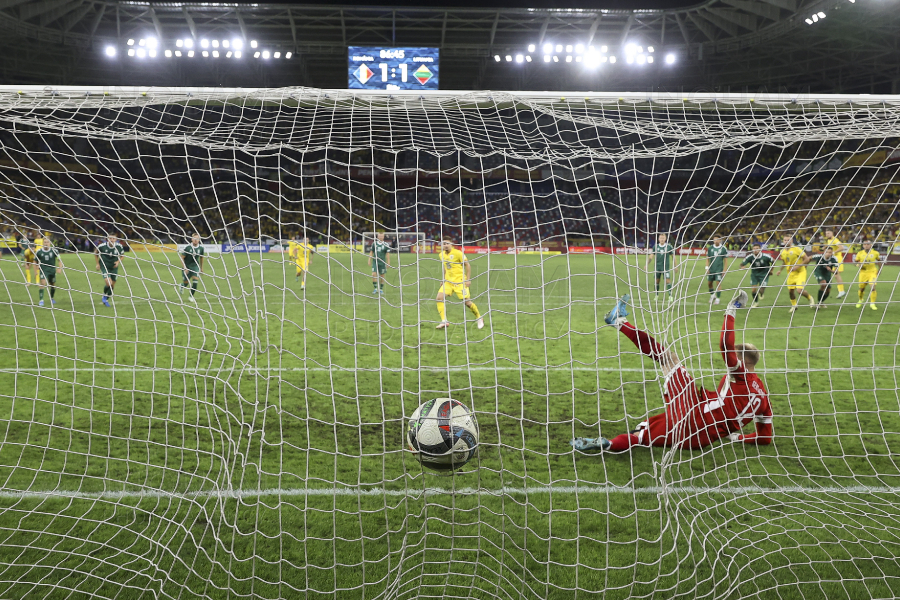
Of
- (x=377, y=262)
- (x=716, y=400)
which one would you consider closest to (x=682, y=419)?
(x=716, y=400)

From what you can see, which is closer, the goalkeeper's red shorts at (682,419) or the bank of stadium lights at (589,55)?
the goalkeeper's red shorts at (682,419)

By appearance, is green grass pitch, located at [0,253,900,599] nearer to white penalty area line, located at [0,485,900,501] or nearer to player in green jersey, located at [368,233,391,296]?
white penalty area line, located at [0,485,900,501]

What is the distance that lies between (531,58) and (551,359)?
23.7m

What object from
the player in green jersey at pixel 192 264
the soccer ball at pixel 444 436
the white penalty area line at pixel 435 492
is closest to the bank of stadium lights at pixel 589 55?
the player in green jersey at pixel 192 264

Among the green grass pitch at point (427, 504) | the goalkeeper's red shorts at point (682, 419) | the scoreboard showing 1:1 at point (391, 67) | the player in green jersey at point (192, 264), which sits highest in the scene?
the scoreboard showing 1:1 at point (391, 67)

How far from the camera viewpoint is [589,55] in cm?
2756

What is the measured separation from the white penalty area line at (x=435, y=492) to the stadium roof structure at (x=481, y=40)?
22101 millimetres

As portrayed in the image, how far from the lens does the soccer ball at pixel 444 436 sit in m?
3.64

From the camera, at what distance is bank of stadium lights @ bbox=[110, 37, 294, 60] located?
26.9 m

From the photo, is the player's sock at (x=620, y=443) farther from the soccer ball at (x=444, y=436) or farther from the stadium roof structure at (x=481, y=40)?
the stadium roof structure at (x=481, y=40)

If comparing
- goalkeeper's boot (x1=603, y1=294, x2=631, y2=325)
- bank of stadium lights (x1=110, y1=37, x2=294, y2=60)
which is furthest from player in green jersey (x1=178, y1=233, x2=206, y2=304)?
bank of stadium lights (x1=110, y1=37, x2=294, y2=60)

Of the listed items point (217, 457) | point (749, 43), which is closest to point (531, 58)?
point (749, 43)

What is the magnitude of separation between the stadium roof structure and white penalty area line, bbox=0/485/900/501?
72.5 ft

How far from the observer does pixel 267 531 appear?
11.8ft
